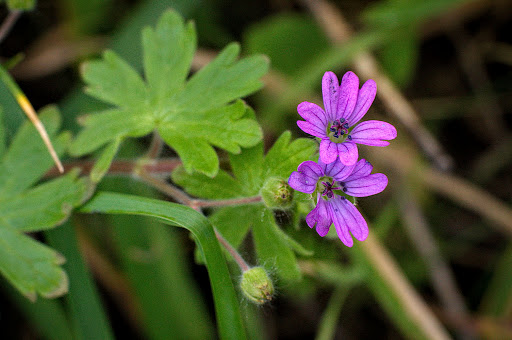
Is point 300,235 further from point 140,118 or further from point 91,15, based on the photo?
point 91,15

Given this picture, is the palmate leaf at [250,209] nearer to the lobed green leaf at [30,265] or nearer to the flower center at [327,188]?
the flower center at [327,188]

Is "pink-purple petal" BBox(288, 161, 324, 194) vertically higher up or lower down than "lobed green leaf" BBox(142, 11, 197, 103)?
lower down

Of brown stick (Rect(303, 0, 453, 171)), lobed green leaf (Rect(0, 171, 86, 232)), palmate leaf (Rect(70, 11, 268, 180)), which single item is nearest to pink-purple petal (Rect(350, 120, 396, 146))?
palmate leaf (Rect(70, 11, 268, 180))

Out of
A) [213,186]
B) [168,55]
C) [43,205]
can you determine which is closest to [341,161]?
[213,186]

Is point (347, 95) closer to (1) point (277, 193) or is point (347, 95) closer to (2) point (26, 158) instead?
(1) point (277, 193)

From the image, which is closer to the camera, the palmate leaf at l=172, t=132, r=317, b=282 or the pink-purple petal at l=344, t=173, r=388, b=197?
the pink-purple petal at l=344, t=173, r=388, b=197

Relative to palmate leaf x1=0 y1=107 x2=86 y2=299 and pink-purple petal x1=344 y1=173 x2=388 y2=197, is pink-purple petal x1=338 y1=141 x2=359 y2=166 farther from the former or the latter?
palmate leaf x1=0 y1=107 x2=86 y2=299
